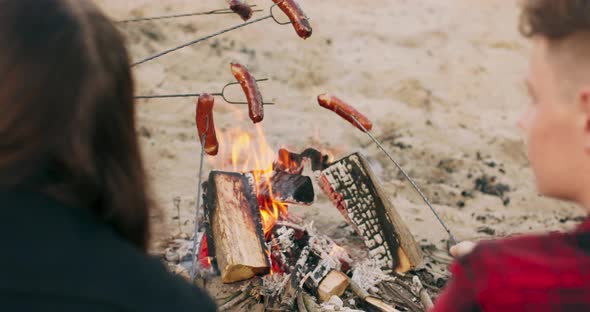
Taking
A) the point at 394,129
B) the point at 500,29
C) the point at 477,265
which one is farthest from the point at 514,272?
the point at 500,29

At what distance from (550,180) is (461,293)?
28cm

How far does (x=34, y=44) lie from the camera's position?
1.21 m

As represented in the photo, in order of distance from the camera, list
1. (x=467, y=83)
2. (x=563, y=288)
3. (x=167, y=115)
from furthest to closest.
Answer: (x=467, y=83) < (x=167, y=115) < (x=563, y=288)

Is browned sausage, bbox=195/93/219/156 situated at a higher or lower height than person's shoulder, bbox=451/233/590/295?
lower

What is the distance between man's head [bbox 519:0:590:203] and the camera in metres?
1.15

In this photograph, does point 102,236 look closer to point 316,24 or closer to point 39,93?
point 39,93

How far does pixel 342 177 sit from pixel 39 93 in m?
2.27

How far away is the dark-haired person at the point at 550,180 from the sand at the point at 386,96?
258 cm

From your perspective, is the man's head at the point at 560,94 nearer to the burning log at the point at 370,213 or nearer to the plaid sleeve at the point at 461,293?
the plaid sleeve at the point at 461,293

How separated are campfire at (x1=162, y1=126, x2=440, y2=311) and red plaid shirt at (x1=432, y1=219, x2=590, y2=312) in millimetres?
1755

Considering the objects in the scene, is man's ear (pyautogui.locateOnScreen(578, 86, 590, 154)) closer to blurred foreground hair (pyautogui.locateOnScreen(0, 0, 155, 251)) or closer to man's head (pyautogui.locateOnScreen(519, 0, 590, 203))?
man's head (pyautogui.locateOnScreen(519, 0, 590, 203))

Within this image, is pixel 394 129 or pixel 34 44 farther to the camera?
pixel 394 129

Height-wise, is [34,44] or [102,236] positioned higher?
[34,44]

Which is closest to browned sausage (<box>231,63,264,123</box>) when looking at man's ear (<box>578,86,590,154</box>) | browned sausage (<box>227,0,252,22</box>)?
browned sausage (<box>227,0,252,22</box>)
